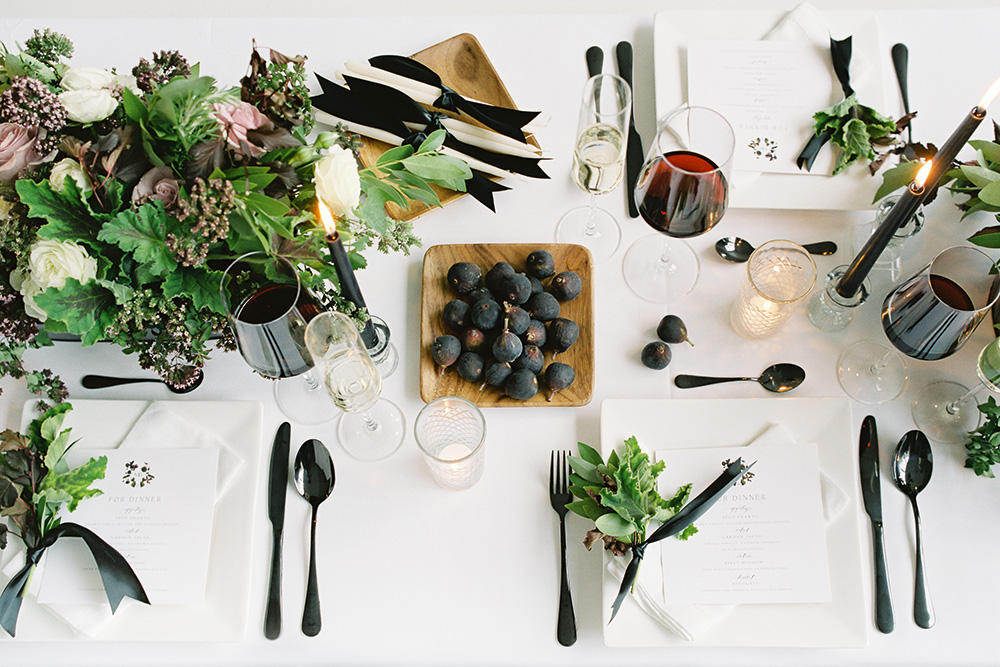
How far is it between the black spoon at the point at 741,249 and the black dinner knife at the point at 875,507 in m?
0.31

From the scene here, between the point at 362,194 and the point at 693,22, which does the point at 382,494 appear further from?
the point at 693,22

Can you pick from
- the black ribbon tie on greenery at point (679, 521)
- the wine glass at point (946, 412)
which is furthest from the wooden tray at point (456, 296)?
the wine glass at point (946, 412)

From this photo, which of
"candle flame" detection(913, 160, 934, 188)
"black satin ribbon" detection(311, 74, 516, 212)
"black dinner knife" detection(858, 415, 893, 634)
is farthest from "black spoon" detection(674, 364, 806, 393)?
"black satin ribbon" detection(311, 74, 516, 212)

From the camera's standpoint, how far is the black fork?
3.60ft

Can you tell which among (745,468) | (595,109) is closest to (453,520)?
(745,468)

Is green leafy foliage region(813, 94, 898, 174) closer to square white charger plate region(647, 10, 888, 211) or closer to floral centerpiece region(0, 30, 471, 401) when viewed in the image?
square white charger plate region(647, 10, 888, 211)

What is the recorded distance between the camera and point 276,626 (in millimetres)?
1101

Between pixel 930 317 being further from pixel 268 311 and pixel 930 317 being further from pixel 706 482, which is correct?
pixel 268 311

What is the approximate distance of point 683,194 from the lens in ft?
3.37

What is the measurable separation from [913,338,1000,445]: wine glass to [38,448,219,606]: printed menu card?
47.8 inches

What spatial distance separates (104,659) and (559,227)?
1.06 m

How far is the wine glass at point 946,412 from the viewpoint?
118 centimetres

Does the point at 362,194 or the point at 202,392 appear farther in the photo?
the point at 202,392

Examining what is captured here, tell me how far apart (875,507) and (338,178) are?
3.25ft
